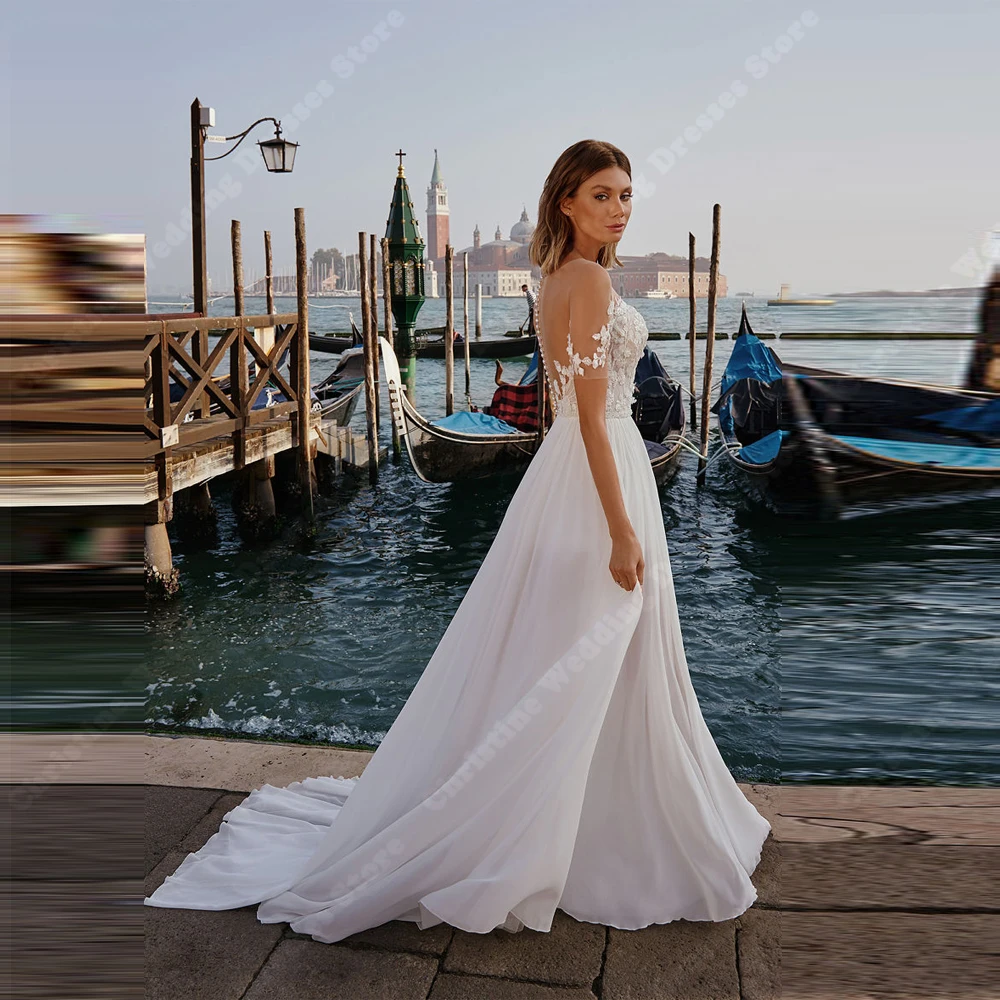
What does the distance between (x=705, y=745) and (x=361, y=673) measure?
378cm

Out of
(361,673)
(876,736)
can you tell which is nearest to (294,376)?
(361,673)

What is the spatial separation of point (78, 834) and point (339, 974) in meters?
0.97

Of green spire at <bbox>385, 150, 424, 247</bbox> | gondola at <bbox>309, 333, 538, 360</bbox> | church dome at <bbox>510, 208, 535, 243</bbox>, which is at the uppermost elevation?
church dome at <bbox>510, 208, 535, 243</bbox>

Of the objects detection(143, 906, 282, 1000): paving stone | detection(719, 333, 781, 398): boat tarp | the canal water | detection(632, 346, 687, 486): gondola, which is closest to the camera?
detection(143, 906, 282, 1000): paving stone

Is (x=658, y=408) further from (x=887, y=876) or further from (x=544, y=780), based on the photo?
(x=544, y=780)

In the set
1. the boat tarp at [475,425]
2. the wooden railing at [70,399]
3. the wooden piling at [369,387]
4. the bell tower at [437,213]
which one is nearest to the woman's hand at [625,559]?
the wooden railing at [70,399]

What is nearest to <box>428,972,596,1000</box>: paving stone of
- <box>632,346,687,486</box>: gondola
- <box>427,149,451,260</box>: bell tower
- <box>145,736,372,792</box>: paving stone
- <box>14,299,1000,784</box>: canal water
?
<box>145,736,372,792</box>: paving stone

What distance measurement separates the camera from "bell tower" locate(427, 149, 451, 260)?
89875 millimetres

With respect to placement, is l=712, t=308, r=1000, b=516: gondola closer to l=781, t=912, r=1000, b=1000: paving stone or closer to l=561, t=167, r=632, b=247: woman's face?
l=561, t=167, r=632, b=247: woman's face

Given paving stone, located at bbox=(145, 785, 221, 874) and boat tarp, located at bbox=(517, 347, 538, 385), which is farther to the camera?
boat tarp, located at bbox=(517, 347, 538, 385)

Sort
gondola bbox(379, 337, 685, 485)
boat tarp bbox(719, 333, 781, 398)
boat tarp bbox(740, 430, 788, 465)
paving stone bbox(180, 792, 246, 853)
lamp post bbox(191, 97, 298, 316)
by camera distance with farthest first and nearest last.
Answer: boat tarp bbox(719, 333, 781, 398) → gondola bbox(379, 337, 685, 485) → boat tarp bbox(740, 430, 788, 465) → lamp post bbox(191, 97, 298, 316) → paving stone bbox(180, 792, 246, 853)

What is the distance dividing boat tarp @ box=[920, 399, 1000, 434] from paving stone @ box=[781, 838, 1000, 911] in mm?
8171

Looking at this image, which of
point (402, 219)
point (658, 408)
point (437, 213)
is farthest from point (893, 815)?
point (437, 213)

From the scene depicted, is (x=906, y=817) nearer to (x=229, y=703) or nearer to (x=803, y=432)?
(x=229, y=703)
